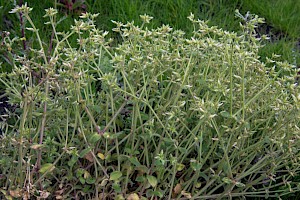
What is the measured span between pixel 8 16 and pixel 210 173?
202 centimetres

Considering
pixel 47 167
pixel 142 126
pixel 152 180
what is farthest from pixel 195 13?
pixel 47 167

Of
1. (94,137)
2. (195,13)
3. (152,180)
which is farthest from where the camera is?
(195,13)

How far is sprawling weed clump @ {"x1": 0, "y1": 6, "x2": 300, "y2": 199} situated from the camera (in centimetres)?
209

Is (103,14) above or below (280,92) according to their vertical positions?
below

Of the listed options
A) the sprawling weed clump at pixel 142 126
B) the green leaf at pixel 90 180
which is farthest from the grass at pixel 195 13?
the green leaf at pixel 90 180

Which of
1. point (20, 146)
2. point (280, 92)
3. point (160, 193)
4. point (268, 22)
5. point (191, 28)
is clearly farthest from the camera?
point (268, 22)

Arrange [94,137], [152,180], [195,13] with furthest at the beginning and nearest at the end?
[195,13], [152,180], [94,137]

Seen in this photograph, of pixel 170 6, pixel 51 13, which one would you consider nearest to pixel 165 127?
pixel 51 13

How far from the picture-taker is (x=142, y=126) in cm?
217

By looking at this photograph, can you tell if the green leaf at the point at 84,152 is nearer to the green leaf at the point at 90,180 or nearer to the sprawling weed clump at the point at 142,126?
the sprawling weed clump at the point at 142,126

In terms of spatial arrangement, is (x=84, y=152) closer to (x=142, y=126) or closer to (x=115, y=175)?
(x=115, y=175)

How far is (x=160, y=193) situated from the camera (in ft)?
7.16

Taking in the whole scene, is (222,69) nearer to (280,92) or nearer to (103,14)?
(280,92)

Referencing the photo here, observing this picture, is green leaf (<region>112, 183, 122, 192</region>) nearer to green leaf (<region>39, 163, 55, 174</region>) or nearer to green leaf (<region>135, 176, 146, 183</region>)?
green leaf (<region>135, 176, 146, 183</region>)
